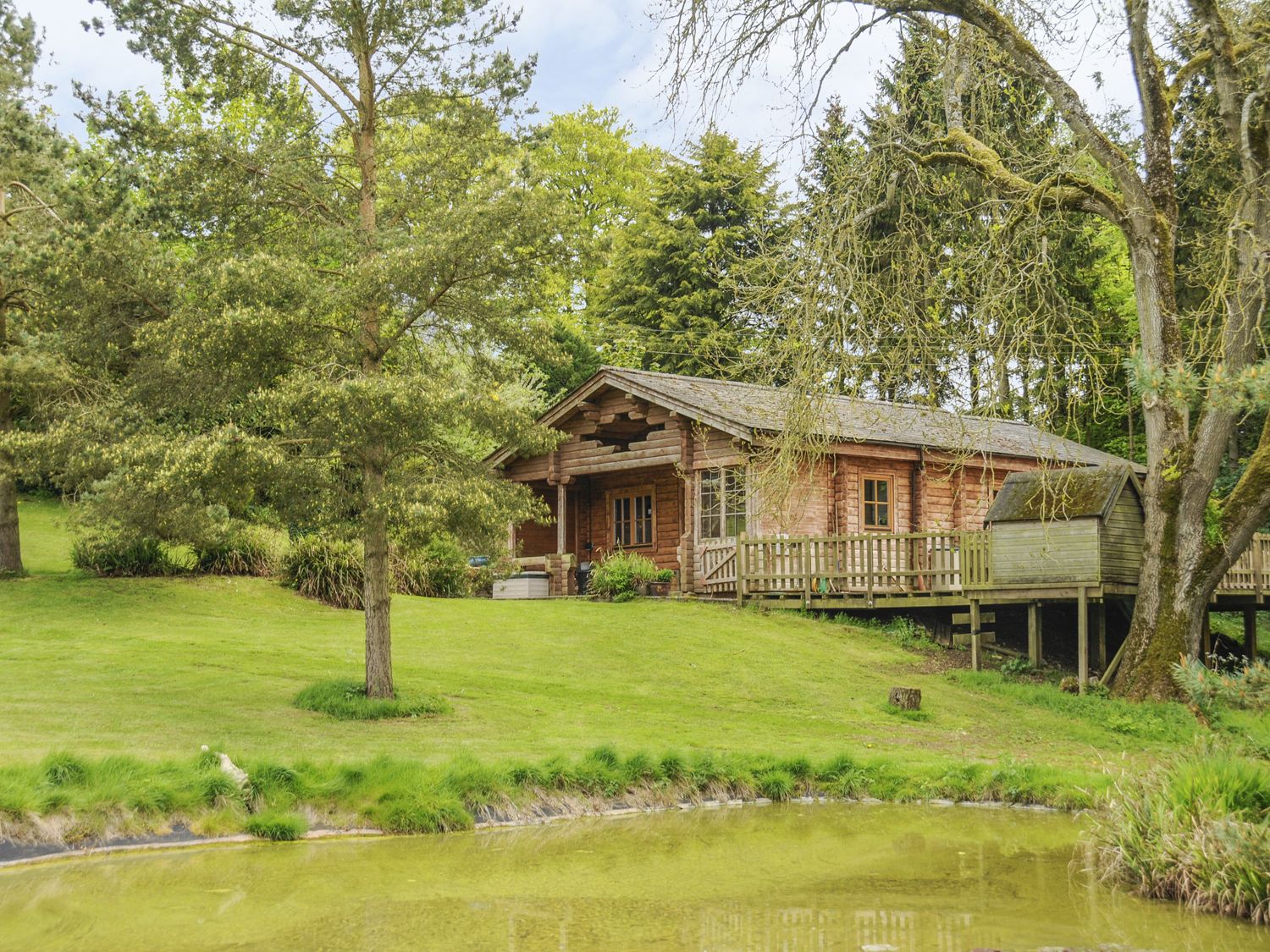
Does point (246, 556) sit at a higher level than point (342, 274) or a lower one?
lower

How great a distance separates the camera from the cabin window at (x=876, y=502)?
87.8 ft

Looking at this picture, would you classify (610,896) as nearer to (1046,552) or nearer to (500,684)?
(500,684)

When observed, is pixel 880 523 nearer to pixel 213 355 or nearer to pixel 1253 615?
pixel 1253 615

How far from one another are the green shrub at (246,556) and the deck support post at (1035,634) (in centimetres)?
1380

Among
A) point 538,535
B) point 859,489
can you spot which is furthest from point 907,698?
point 538,535

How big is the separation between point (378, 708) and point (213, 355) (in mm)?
4330

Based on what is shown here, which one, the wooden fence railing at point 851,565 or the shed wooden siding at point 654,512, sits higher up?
the shed wooden siding at point 654,512

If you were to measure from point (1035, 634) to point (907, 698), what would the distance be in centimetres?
490

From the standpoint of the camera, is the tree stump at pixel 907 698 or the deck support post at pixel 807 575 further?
the deck support post at pixel 807 575

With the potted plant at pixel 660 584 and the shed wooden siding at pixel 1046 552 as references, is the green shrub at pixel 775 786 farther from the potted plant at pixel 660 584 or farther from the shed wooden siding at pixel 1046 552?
the potted plant at pixel 660 584

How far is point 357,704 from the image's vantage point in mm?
14203

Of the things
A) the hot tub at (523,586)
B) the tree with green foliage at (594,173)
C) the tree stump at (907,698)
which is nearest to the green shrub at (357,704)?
the tree stump at (907,698)

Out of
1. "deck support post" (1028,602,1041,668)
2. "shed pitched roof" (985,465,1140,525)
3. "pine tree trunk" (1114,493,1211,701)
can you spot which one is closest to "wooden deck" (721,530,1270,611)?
"deck support post" (1028,602,1041,668)

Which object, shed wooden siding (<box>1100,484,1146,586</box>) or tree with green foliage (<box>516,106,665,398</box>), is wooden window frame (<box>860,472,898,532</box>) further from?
tree with green foliage (<box>516,106,665,398</box>)
